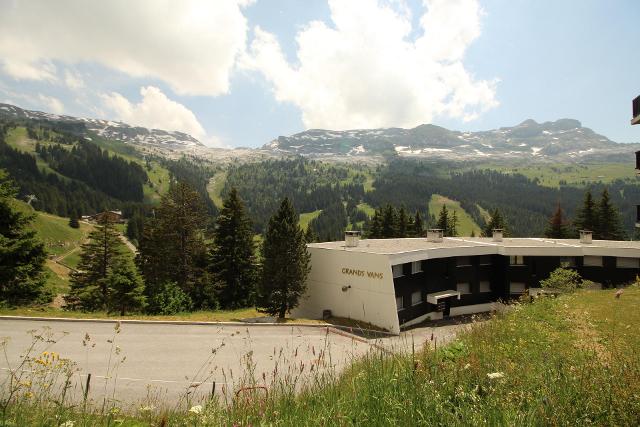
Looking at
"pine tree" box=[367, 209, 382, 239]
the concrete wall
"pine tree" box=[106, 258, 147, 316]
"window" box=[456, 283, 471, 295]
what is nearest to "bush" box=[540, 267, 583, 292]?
"window" box=[456, 283, 471, 295]

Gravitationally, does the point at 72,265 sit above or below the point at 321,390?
below

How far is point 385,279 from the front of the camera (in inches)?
1297

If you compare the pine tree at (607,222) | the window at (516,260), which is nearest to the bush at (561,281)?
the window at (516,260)

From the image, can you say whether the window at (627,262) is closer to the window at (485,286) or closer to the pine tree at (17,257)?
the window at (485,286)

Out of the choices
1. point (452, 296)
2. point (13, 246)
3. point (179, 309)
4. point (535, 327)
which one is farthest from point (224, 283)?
point (535, 327)

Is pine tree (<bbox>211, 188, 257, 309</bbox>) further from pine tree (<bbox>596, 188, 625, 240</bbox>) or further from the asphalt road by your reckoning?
pine tree (<bbox>596, 188, 625, 240</bbox>)

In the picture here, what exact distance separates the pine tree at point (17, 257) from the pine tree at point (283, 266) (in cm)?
1965

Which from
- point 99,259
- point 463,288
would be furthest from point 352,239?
point 99,259

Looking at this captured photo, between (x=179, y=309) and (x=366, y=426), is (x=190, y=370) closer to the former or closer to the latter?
(x=366, y=426)

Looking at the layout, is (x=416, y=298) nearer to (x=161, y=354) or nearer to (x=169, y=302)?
(x=169, y=302)

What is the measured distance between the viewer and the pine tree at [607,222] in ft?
225

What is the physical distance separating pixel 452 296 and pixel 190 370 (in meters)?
31.9

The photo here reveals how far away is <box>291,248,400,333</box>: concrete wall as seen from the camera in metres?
32.9

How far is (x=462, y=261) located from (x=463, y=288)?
10.4 feet
